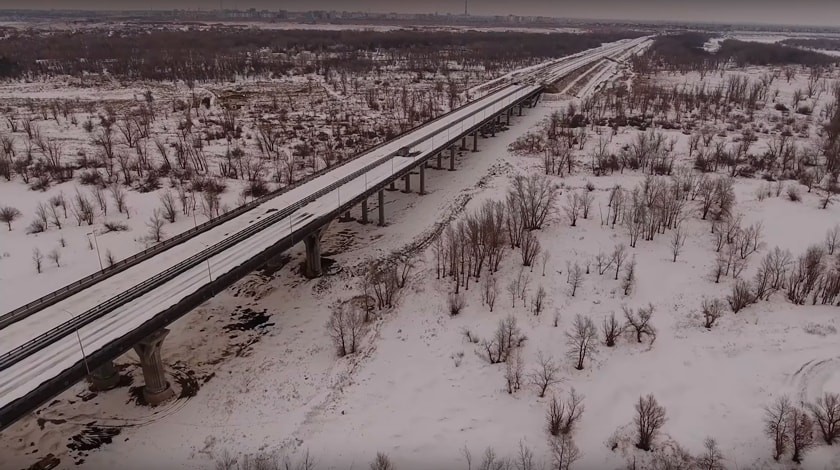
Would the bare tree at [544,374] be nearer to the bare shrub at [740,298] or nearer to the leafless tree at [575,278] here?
the leafless tree at [575,278]

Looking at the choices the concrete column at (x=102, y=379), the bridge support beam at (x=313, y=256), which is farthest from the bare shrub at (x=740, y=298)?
the concrete column at (x=102, y=379)

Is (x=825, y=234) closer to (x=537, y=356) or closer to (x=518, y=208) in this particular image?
(x=518, y=208)

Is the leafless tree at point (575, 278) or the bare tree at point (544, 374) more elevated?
the leafless tree at point (575, 278)

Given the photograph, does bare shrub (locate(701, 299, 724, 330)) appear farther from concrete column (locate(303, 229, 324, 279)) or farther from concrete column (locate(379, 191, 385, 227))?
concrete column (locate(379, 191, 385, 227))

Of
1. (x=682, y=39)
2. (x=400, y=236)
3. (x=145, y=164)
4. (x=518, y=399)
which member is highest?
(x=682, y=39)

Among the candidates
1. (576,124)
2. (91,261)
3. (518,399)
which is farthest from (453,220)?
(576,124)
